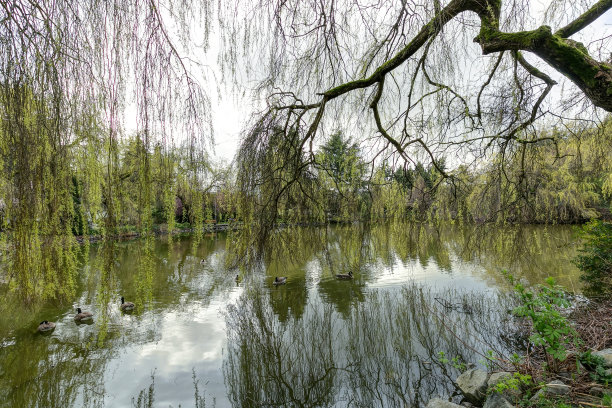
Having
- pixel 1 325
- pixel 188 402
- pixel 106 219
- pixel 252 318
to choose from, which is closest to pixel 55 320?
pixel 1 325

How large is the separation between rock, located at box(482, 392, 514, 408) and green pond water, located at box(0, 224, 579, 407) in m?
0.31

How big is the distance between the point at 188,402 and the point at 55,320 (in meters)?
3.52

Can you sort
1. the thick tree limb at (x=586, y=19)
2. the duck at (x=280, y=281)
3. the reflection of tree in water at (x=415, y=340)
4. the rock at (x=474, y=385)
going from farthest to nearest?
1. the duck at (x=280, y=281)
2. the reflection of tree in water at (x=415, y=340)
3. the rock at (x=474, y=385)
4. the thick tree limb at (x=586, y=19)

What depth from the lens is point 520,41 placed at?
1989 mm

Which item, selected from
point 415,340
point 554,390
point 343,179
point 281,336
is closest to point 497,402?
point 554,390

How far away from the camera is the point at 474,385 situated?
246 cm

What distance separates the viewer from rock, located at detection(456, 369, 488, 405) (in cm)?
238

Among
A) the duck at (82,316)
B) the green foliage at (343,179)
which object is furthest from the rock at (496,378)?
the duck at (82,316)

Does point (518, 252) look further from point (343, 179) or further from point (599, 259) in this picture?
point (343, 179)

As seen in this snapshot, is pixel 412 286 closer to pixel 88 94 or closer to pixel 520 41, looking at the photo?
pixel 520 41

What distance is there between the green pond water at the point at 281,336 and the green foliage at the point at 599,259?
1.28 ft

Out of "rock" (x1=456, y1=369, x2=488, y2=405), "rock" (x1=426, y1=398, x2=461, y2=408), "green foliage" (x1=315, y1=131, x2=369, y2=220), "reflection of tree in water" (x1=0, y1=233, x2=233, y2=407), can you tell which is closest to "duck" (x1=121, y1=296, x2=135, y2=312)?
"reflection of tree in water" (x1=0, y1=233, x2=233, y2=407)

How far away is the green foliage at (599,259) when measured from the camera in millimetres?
3373

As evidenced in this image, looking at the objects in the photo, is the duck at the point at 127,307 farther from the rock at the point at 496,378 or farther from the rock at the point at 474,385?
the rock at the point at 496,378
